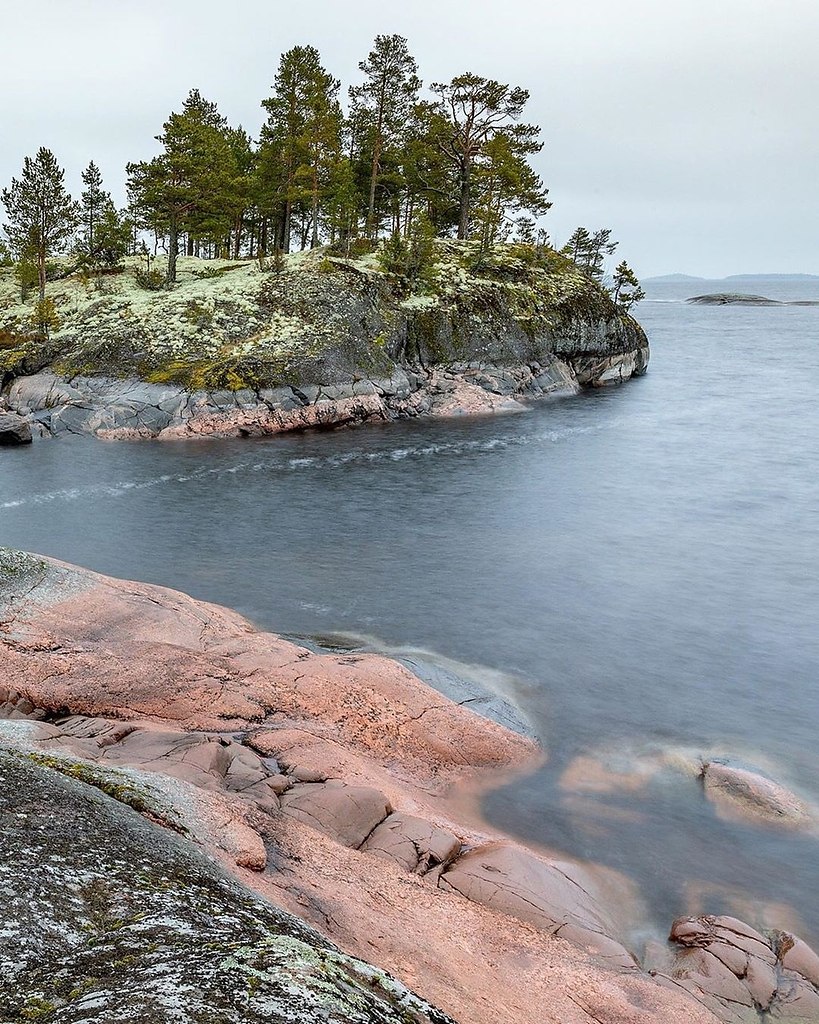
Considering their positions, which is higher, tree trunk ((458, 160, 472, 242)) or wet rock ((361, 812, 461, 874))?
tree trunk ((458, 160, 472, 242))

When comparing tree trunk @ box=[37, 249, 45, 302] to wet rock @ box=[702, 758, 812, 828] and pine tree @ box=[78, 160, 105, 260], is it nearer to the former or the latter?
pine tree @ box=[78, 160, 105, 260]

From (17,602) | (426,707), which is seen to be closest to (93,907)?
(426,707)

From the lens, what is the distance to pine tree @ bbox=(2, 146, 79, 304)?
2009 inches

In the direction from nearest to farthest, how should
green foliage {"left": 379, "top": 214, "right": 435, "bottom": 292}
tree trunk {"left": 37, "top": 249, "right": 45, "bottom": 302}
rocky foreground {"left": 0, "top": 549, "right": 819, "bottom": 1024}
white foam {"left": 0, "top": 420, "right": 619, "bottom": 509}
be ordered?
rocky foreground {"left": 0, "top": 549, "right": 819, "bottom": 1024} < white foam {"left": 0, "top": 420, "right": 619, "bottom": 509} < tree trunk {"left": 37, "top": 249, "right": 45, "bottom": 302} < green foliage {"left": 379, "top": 214, "right": 435, "bottom": 292}

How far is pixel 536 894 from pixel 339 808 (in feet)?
10.7

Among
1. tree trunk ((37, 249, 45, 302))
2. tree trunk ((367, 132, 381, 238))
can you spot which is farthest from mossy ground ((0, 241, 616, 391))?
tree trunk ((367, 132, 381, 238))

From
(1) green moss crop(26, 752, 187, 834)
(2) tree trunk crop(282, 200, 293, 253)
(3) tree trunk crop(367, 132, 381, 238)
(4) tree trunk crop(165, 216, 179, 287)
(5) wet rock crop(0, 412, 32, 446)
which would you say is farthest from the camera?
(3) tree trunk crop(367, 132, 381, 238)

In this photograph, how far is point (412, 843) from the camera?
452 inches

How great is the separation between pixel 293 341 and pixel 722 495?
27163 millimetres

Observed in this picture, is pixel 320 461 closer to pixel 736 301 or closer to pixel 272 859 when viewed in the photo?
pixel 272 859

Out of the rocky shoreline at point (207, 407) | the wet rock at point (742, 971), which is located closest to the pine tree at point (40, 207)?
the rocky shoreline at point (207, 407)

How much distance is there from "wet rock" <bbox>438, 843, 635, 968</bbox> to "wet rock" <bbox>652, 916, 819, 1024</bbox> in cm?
89

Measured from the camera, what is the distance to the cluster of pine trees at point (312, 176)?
5159 cm

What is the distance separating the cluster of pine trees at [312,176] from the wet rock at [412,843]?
49.1 meters
